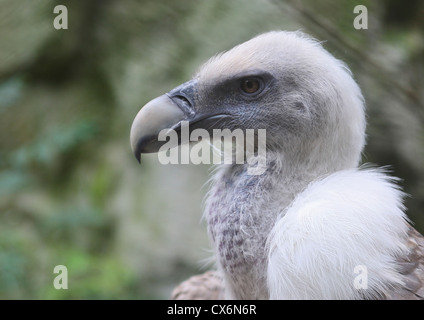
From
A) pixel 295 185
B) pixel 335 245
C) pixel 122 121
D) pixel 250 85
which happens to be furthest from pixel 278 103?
pixel 122 121

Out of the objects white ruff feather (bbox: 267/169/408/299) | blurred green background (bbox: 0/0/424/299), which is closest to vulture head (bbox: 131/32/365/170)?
white ruff feather (bbox: 267/169/408/299)

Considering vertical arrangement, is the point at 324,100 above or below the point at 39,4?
below

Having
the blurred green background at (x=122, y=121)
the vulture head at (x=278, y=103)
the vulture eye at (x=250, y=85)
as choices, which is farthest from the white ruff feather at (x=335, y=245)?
the blurred green background at (x=122, y=121)

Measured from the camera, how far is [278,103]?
1.49m

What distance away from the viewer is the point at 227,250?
54.2 inches

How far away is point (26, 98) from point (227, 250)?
139 inches

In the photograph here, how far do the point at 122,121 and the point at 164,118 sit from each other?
275 cm

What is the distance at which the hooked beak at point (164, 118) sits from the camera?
1401mm

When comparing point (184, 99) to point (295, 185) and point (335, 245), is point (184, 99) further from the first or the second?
point (335, 245)

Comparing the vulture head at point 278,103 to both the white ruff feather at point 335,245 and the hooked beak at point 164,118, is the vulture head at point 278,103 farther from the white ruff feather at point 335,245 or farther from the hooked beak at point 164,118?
the white ruff feather at point 335,245

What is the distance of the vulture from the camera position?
123cm

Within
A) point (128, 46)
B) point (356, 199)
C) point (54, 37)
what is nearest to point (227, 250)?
point (356, 199)
